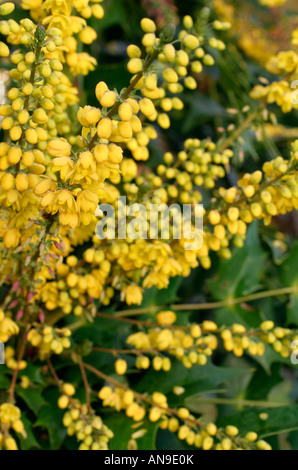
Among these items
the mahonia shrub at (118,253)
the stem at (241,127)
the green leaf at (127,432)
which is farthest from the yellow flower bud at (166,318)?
the stem at (241,127)

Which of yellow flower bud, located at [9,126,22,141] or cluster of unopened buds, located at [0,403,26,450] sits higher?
yellow flower bud, located at [9,126,22,141]

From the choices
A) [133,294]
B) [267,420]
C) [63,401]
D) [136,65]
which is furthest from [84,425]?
[136,65]

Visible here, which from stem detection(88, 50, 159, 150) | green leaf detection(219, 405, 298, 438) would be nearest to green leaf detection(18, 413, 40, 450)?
green leaf detection(219, 405, 298, 438)

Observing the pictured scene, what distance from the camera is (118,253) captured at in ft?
1.62

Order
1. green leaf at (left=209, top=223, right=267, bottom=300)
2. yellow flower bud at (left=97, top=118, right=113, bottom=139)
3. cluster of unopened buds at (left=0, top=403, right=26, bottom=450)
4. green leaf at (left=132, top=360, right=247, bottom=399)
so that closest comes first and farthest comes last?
yellow flower bud at (left=97, top=118, right=113, bottom=139) < cluster of unopened buds at (left=0, top=403, right=26, bottom=450) < green leaf at (left=132, top=360, right=247, bottom=399) < green leaf at (left=209, top=223, right=267, bottom=300)

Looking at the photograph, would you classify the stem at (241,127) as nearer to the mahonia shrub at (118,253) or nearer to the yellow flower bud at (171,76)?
the mahonia shrub at (118,253)

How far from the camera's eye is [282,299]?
83 cm

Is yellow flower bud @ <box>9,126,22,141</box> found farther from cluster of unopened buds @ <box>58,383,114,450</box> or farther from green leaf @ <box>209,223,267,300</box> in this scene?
green leaf @ <box>209,223,267,300</box>

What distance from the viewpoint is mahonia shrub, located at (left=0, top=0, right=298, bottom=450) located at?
0.39 metres

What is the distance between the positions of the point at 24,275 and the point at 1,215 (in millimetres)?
63

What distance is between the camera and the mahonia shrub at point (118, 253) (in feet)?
1.28

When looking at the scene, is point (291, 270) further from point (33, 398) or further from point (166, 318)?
point (33, 398)
